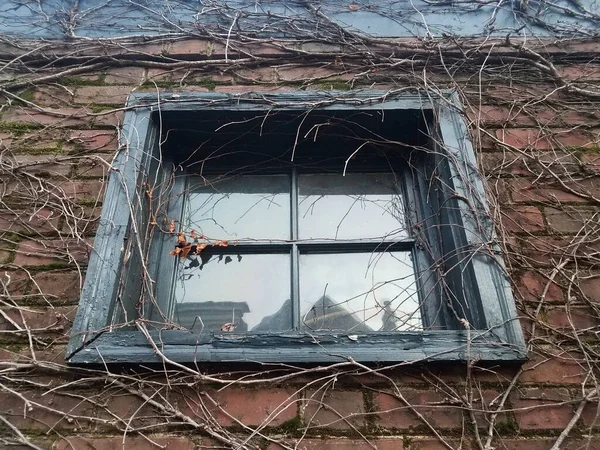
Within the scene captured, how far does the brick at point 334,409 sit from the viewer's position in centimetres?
150

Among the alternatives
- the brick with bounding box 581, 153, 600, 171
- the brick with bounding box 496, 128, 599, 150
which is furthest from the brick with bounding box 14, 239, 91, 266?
the brick with bounding box 581, 153, 600, 171

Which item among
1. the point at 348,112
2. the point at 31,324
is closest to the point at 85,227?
the point at 31,324

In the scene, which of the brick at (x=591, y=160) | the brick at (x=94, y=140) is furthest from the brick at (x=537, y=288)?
the brick at (x=94, y=140)

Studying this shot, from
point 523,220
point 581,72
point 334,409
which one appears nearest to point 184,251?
point 334,409

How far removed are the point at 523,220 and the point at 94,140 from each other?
1766 millimetres

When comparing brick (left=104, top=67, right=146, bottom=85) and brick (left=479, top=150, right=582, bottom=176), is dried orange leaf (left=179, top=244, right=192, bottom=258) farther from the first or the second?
brick (left=479, top=150, right=582, bottom=176)

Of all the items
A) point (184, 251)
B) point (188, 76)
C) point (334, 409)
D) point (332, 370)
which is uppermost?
point (188, 76)

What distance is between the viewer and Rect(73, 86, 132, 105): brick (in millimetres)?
2400

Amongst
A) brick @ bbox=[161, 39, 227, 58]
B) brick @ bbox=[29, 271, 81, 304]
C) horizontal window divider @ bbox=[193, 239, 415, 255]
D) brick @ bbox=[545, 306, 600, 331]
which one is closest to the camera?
brick @ bbox=[545, 306, 600, 331]

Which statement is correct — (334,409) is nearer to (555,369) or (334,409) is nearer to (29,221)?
(555,369)

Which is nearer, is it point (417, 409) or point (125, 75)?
point (417, 409)

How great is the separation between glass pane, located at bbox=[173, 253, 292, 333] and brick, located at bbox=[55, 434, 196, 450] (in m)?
0.48

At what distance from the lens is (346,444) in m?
1.46

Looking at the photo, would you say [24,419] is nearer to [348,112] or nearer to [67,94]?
[67,94]
